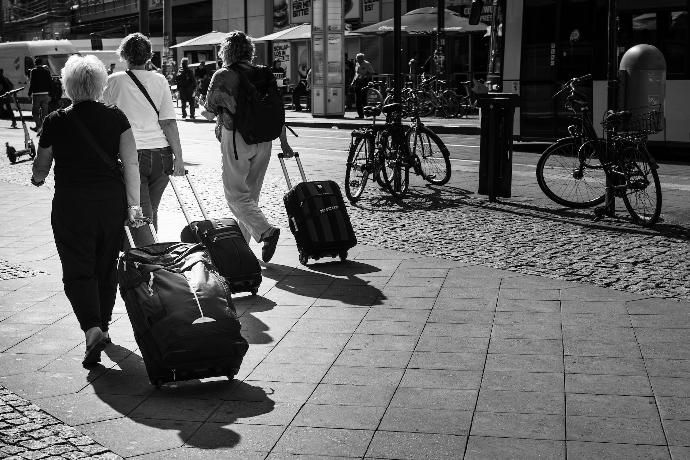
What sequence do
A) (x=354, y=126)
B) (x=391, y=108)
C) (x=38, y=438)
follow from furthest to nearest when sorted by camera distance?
(x=354, y=126) < (x=391, y=108) < (x=38, y=438)

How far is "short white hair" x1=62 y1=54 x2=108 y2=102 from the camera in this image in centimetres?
580

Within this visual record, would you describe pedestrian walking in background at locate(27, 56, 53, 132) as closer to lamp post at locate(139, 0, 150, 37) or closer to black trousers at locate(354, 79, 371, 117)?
black trousers at locate(354, 79, 371, 117)

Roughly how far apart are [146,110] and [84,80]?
181 centimetres

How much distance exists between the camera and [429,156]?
1313cm

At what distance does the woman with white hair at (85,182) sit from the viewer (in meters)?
5.76

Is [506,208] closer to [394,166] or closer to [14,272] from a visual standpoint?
[394,166]

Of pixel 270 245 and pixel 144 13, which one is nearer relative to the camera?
pixel 270 245

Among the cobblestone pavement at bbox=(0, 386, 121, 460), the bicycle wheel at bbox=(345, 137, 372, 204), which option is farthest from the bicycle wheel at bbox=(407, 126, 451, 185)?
the cobblestone pavement at bbox=(0, 386, 121, 460)

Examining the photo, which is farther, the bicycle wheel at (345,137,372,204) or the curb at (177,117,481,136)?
the curb at (177,117,481,136)

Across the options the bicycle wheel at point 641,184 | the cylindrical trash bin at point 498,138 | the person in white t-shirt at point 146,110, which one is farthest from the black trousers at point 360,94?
the person in white t-shirt at point 146,110

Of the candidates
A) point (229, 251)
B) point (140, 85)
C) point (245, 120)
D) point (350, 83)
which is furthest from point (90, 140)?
point (350, 83)

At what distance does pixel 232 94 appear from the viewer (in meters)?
8.23

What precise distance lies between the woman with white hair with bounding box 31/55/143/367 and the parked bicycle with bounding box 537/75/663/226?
573 cm

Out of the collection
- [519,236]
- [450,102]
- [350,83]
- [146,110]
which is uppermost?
[350,83]
